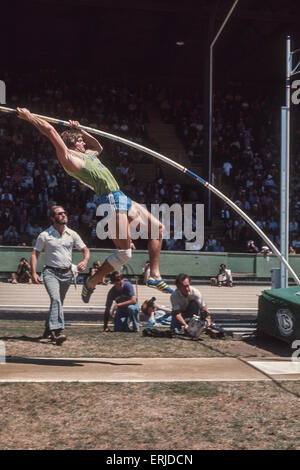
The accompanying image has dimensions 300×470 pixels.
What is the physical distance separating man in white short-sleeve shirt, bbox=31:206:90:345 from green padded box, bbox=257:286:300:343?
9.88ft

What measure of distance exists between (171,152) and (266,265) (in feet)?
27.9

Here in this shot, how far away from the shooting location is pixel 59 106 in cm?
2544

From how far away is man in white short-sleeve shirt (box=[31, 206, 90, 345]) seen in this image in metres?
7.87

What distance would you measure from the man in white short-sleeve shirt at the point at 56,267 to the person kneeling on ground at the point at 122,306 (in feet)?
5.03

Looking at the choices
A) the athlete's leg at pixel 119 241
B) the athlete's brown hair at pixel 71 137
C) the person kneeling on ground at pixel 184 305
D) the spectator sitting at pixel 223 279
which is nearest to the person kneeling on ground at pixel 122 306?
the person kneeling on ground at pixel 184 305

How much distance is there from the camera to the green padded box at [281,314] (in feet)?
26.1

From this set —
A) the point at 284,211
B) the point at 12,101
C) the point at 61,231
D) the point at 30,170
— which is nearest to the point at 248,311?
the point at 284,211

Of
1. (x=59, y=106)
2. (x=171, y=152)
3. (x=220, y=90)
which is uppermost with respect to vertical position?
(x=220, y=90)

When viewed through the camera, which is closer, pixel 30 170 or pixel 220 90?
pixel 30 170

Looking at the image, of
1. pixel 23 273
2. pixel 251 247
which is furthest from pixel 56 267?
pixel 251 247

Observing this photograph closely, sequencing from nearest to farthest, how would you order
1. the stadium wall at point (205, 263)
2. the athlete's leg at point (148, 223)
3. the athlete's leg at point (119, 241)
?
the athlete's leg at point (119, 241) → the athlete's leg at point (148, 223) → the stadium wall at point (205, 263)

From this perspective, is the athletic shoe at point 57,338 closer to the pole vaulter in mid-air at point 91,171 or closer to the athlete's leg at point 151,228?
the pole vaulter in mid-air at point 91,171

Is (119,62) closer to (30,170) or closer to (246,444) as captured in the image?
(30,170)

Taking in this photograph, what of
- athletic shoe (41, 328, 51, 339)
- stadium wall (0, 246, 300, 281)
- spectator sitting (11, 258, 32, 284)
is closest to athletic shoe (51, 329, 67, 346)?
athletic shoe (41, 328, 51, 339)
